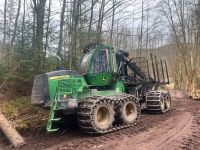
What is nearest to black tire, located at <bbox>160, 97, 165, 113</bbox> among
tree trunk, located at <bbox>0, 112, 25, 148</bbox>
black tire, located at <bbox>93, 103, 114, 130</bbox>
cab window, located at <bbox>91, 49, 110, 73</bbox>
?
cab window, located at <bbox>91, 49, 110, 73</bbox>

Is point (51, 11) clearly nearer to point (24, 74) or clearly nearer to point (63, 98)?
point (24, 74)

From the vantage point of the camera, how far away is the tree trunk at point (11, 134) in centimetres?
887

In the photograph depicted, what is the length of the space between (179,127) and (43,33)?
860cm

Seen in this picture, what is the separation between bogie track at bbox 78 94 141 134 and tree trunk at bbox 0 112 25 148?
5.47 ft

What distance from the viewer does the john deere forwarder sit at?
9250 mm

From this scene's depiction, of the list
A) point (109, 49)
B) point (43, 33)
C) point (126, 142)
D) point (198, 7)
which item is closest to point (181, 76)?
point (198, 7)

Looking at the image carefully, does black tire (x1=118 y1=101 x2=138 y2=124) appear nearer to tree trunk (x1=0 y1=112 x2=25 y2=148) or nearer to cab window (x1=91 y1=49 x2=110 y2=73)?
cab window (x1=91 y1=49 x2=110 y2=73)

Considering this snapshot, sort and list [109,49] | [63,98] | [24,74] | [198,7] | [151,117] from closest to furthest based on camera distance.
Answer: [63,98], [109,49], [151,117], [24,74], [198,7]

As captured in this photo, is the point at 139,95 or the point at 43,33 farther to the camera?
the point at 43,33

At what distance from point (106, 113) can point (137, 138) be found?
4.83 feet

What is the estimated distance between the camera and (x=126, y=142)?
27.0 ft

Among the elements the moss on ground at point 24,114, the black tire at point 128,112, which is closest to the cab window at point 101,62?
the black tire at point 128,112

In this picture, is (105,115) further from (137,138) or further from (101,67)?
(101,67)

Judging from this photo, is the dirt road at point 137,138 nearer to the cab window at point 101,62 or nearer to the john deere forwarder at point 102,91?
the john deere forwarder at point 102,91
